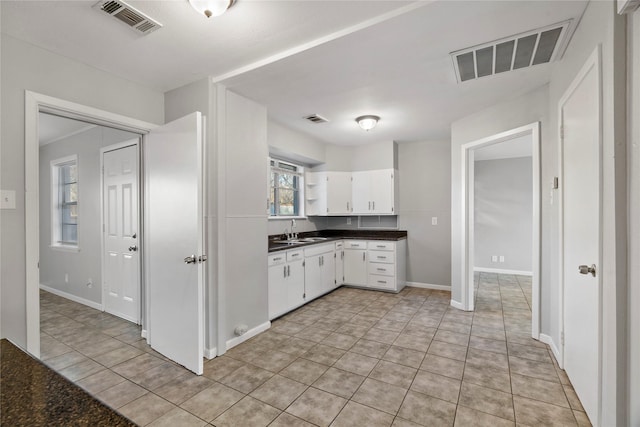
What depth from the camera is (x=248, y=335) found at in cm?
295

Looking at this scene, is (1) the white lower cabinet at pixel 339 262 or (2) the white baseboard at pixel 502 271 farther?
(2) the white baseboard at pixel 502 271

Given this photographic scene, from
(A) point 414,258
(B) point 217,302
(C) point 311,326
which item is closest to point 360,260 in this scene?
(A) point 414,258

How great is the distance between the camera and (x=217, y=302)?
8.65 ft

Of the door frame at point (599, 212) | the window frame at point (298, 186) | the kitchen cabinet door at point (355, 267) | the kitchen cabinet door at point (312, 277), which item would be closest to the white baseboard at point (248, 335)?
the kitchen cabinet door at point (312, 277)

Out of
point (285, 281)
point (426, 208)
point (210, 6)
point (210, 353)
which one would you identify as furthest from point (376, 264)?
point (210, 6)

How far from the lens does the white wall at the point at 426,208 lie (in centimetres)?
485

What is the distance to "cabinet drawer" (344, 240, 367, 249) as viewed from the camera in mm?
4875

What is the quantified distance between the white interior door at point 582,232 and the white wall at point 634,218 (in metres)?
0.22

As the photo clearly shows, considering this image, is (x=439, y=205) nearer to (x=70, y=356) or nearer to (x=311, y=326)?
(x=311, y=326)

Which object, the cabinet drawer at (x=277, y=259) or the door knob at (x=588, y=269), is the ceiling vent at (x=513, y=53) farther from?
the cabinet drawer at (x=277, y=259)

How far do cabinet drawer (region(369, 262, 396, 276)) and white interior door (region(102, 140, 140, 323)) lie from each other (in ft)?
10.7

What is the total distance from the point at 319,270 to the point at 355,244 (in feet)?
3.00

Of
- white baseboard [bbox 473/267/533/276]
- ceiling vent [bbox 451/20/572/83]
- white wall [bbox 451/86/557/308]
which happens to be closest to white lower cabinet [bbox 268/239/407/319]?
white wall [bbox 451/86/557/308]

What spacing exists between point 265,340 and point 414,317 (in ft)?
5.93
